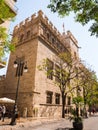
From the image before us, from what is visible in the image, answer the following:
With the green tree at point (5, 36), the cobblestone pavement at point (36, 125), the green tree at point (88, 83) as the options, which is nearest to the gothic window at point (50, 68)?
the cobblestone pavement at point (36, 125)

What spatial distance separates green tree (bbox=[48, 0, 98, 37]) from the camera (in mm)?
8328

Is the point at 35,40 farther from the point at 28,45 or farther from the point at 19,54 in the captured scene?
the point at 19,54

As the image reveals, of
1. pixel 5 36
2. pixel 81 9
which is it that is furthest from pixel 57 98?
pixel 81 9

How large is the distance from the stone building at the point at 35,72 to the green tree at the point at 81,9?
1257 cm

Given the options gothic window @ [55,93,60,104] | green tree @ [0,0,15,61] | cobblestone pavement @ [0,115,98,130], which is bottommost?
cobblestone pavement @ [0,115,98,130]

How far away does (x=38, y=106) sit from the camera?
21.7 m

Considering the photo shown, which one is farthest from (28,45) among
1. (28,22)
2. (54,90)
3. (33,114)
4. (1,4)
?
(1,4)

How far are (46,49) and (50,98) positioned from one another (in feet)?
27.6

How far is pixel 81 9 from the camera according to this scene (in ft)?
28.6

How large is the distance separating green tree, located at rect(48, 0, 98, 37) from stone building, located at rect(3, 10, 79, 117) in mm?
12566

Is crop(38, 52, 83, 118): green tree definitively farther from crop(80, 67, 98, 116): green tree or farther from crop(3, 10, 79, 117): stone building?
crop(80, 67, 98, 116): green tree

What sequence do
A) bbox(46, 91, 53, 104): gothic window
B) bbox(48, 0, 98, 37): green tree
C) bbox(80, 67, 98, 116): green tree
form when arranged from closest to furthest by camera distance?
bbox(48, 0, 98, 37): green tree → bbox(46, 91, 53, 104): gothic window → bbox(80, 67, 98, 116): green tree

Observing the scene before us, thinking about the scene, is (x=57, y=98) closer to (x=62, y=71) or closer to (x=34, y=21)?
(x=62, y=71)

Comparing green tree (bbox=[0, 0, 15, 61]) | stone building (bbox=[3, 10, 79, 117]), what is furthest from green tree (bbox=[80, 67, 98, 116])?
green tree (bbox=[0, 0, 15, 61])
